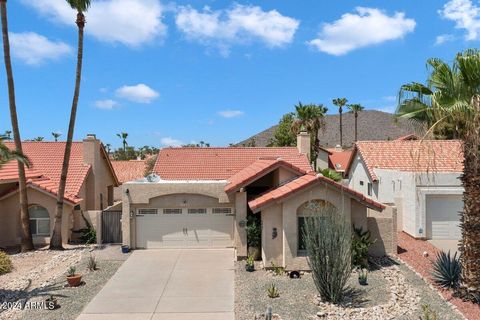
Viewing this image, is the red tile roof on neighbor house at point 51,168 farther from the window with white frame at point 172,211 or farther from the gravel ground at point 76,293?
the gravel ground at point 76,293

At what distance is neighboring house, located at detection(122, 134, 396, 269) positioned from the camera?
16000mm

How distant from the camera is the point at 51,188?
22.2 m

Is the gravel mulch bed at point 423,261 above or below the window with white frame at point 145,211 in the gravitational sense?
below

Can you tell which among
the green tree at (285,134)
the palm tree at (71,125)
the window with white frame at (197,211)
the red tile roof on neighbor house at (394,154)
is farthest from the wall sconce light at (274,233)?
the green tree at (285,134)

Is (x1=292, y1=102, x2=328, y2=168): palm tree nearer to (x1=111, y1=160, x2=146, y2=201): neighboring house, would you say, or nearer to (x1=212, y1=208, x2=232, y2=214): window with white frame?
(x1=111, y1=160, x2=146, y2=201): neighboring house

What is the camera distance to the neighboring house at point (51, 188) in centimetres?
2177

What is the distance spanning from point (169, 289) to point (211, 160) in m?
16.3

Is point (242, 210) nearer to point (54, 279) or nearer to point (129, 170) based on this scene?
point (54, 279)

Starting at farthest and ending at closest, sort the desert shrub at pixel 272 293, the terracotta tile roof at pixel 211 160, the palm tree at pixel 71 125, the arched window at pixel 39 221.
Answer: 1. the terracotta tile roof at pixel 211 160
2. the arched window at pixel 39 221
3. the palm tree at pixel 71 125
4. the desert shrub at pixel 272 293

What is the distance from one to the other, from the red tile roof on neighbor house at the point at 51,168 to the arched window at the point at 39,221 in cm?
134

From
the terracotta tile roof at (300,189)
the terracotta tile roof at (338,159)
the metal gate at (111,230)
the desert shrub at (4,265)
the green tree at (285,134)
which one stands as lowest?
the desert shrub at (4,265)

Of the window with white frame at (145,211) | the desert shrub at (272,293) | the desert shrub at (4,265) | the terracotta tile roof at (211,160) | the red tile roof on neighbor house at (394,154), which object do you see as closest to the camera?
the desert shrub at (272,293)

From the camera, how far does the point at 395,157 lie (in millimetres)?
28875

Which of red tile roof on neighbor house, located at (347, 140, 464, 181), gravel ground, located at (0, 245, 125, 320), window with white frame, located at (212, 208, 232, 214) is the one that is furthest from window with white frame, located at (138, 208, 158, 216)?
red tile roof on neighbor house, located at (347, 140, 464, 181)
